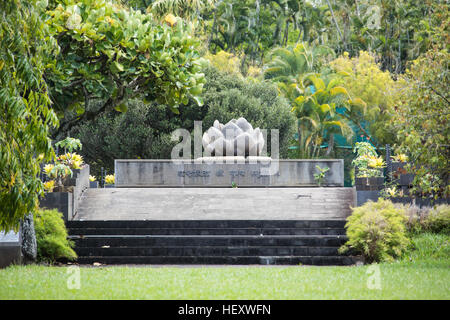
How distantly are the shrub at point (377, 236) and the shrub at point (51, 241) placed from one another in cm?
584

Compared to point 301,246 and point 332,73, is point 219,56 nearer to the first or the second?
point 332,73

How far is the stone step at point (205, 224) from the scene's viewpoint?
15742 mm

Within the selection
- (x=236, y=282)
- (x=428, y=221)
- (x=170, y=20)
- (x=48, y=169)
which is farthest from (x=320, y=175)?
(x=236, y=282)

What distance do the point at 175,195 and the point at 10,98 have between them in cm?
1069

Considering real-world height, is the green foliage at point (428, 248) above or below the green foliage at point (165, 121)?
below

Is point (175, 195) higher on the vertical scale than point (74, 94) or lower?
lower

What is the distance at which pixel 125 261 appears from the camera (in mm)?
13805

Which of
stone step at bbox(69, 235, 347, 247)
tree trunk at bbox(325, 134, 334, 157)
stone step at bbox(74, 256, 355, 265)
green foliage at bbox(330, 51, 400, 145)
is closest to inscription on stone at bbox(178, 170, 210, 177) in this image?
stone step at bbox(69, 235, 347, 247)

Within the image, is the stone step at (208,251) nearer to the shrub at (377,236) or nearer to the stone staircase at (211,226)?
the stone staircase at (211,226)

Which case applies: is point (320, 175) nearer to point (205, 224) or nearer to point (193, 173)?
point (193, 173)

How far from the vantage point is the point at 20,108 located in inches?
343

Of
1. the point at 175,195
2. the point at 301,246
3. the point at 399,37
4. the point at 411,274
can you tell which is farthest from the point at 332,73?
the point at 411,274

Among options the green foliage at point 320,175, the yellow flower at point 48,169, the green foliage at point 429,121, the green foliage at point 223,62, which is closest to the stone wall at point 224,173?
the green foliage at point 320,175

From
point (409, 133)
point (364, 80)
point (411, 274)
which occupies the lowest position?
point (411, 274)
